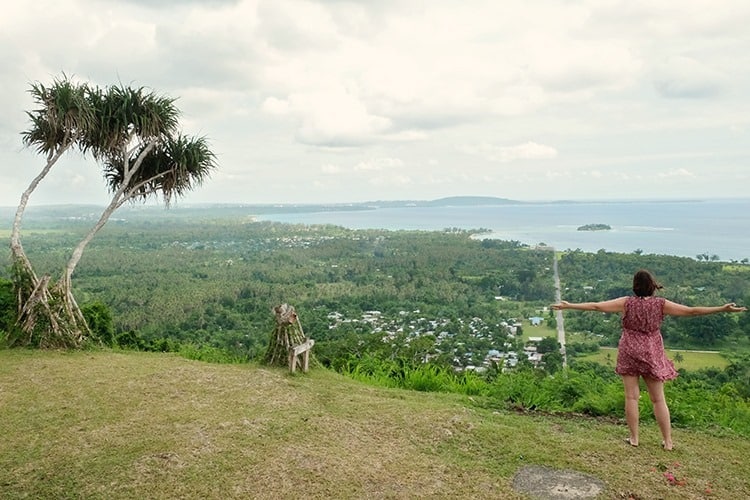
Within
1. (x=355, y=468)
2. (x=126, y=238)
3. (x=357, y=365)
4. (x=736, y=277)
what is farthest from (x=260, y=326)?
(x=126, y=238)

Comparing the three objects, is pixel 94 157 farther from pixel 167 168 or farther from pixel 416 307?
pixel 416 307

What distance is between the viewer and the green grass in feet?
48.7

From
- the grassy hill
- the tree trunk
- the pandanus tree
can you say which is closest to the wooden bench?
the tree trunk

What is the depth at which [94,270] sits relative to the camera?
42.0 meters

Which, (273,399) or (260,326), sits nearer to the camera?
(273,399)

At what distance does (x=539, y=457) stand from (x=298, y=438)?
5.93ft

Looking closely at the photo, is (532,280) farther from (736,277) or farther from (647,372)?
(647,372)

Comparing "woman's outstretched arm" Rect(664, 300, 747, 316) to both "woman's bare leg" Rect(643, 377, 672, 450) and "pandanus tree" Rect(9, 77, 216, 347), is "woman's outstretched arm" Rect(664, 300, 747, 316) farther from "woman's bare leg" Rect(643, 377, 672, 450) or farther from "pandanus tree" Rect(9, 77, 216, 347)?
"pandanus tree" Rect(9, 77, 216, 347)

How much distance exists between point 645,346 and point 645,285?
459 mm

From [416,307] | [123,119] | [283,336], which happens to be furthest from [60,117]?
[416,307]

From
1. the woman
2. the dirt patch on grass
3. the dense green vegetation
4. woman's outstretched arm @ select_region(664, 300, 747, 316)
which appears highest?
woman's outstretched arm @ select_region(664, 300, 747, 316)

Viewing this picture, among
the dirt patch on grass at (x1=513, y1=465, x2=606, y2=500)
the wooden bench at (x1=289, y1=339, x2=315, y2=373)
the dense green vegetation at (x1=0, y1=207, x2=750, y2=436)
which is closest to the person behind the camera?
the dirt patch on grass at (x1=513, y1=465, x2=606, y2=500)

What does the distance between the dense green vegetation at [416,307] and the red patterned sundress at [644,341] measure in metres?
1.09

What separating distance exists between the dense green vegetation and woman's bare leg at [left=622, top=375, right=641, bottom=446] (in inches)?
35.0
